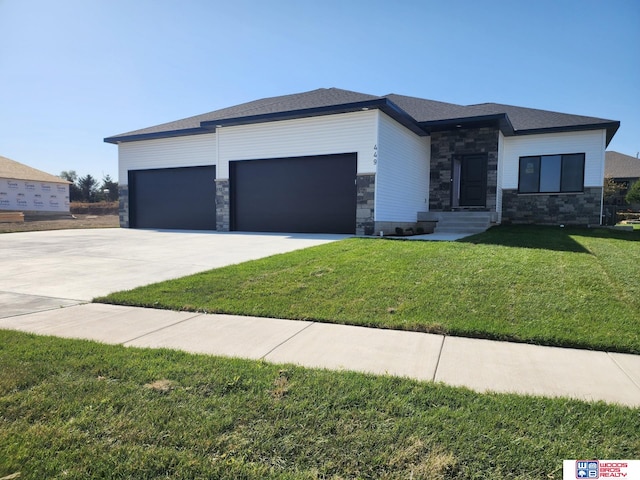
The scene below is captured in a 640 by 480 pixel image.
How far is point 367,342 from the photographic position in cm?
375

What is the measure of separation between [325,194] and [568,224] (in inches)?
391

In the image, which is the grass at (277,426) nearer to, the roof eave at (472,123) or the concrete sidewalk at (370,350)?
the concrete sidewalk at (370,350)

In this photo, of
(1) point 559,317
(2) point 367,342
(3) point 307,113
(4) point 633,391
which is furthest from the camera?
(3) point 307,113

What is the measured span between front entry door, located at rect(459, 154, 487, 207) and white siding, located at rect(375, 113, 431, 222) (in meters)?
1.40

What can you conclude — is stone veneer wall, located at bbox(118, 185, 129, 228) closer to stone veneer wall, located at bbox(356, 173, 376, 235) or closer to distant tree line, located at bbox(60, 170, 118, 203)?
stone veneer wall, located at bbox(356, 173, 376, 235)

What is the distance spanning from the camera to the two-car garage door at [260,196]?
1322 centimetres

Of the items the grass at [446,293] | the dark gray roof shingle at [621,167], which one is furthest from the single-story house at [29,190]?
the dark gray roof shingle at [621,167]

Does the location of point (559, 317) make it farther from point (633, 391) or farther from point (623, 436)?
point (623, 436)

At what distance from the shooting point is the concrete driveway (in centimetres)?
554

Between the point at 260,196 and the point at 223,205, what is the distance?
162 centimetres

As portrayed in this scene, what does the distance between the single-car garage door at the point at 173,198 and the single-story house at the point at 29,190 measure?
22829 millimetres

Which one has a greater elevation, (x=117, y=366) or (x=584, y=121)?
(x=584, y=121)

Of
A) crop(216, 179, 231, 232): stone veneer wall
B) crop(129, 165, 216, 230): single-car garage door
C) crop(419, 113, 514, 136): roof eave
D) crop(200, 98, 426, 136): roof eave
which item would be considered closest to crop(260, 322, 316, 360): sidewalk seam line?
crop(200, 98, 426, 136): roof eave

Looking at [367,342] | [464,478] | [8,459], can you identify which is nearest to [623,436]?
[464,478]
